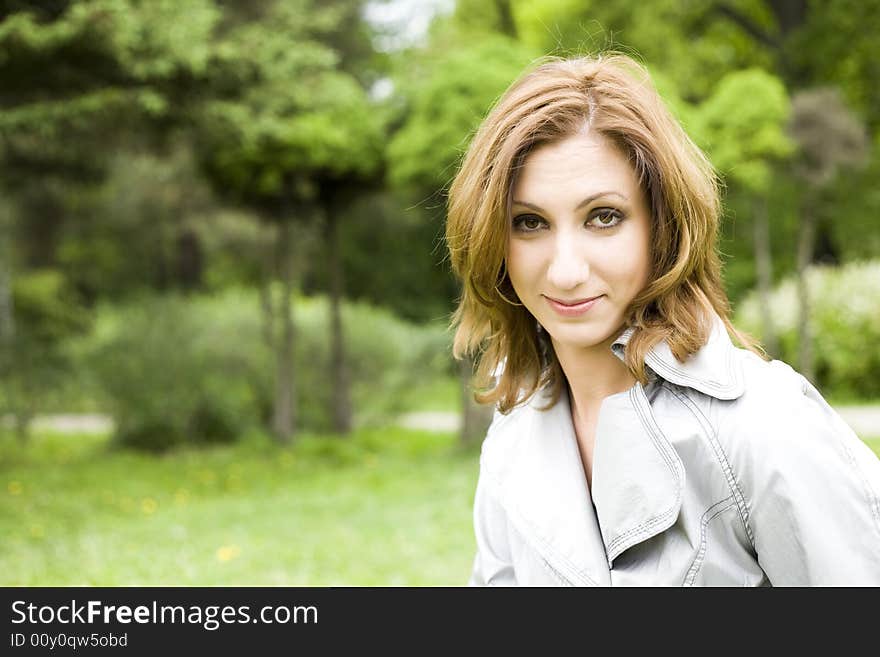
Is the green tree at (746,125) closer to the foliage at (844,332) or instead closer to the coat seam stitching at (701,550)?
the foliage at (844,332)

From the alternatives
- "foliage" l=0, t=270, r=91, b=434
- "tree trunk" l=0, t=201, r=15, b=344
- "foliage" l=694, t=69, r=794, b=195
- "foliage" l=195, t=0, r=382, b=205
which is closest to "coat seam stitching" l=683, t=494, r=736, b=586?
"foliage" l=195, t=0, r=382, b=205

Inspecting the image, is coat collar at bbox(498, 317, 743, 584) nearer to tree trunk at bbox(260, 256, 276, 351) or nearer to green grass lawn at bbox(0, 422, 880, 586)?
green grass lawn at bbox(0, 422, 880, 586)

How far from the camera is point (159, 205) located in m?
15.0

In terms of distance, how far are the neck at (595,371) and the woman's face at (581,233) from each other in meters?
0.10

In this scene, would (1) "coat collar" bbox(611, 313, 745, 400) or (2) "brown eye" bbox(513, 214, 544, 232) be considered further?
(2) "brown eye" bbox(513, 214, 544, 232)

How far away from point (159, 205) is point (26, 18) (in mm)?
9491

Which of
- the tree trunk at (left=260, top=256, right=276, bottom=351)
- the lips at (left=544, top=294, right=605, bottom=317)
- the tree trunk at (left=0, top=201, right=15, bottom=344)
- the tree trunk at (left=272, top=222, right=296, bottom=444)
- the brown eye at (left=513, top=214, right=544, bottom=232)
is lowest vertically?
the lips at (left=544, top=294, right=605, bottom=317)

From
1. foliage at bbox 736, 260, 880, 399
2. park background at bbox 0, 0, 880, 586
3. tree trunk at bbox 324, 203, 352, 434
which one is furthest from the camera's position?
foliage at bbox 736, 260, 880, 399

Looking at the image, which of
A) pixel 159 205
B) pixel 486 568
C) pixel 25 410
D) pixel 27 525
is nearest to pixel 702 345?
pixel 486 568

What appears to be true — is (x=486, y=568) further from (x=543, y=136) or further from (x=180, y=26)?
(x=180, y=26)

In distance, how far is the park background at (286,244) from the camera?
6.26 meters

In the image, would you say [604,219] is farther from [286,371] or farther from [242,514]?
[286,371]

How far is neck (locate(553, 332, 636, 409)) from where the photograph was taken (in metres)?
1.53

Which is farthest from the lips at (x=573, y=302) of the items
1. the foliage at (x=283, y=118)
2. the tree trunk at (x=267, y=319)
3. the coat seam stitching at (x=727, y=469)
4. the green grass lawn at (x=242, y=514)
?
the tree trunk at (x=267, y=319)
